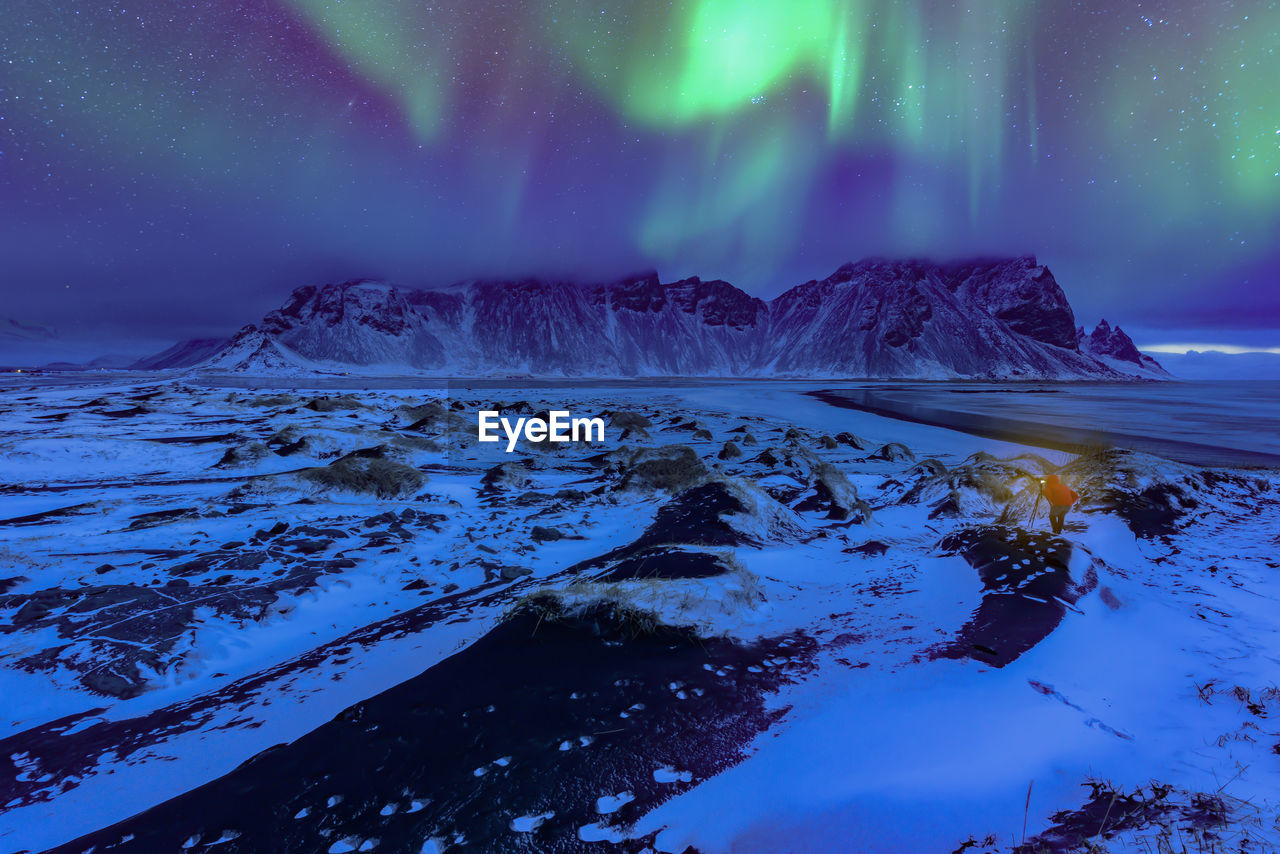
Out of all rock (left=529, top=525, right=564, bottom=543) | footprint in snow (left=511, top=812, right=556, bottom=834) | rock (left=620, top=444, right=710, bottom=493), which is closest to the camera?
footprint in snow (left=511, top=812, right=556, bottom=834)

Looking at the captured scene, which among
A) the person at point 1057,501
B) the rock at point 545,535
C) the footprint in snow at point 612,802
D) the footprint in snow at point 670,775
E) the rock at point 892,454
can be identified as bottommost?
the rock at point 545,535

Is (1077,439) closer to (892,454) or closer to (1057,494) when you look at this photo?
(892,454)

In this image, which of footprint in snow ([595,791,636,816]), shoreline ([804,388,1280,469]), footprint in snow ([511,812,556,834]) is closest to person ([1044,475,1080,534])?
footprint in snow ([595,791,636,816])

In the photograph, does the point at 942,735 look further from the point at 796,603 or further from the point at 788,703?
the point at 796,603

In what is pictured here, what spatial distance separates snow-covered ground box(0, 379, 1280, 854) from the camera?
3.25m

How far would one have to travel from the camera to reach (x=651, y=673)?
477 centimetres

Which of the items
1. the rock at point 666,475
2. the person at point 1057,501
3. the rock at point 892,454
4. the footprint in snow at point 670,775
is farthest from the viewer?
the rock at point 892,454

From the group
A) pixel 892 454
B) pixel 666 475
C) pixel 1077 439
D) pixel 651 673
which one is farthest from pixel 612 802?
pixel 1077 439

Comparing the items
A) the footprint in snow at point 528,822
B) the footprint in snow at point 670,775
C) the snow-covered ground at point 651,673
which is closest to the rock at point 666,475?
the snow-covered ground at point 651,673

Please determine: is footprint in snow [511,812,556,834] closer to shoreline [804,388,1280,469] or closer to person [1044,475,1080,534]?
person [1044,475,1080,534]

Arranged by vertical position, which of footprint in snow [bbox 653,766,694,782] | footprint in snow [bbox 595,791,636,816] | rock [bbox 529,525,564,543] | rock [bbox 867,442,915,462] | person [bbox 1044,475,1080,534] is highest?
person [bbox 1044,475,1080,534]

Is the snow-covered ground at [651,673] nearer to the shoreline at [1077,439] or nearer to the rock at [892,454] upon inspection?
the rock at [892,454]

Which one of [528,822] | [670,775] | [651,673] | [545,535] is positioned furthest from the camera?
[545,535]

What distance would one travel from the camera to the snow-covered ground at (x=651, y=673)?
10.6 ft
